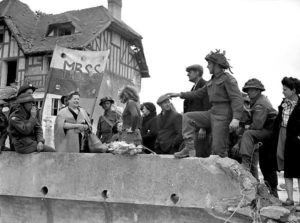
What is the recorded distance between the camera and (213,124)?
498 cm

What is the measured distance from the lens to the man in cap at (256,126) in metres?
4.81

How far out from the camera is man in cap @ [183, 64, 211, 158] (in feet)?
17.8

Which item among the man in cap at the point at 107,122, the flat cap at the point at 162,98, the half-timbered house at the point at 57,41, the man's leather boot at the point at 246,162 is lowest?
the man's leather boot at the point at 246,162

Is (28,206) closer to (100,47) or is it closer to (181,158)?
(181,158)

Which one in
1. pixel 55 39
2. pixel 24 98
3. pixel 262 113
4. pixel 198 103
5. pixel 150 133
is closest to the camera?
pixel 262 113

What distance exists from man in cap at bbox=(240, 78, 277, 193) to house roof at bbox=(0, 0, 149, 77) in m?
17.6

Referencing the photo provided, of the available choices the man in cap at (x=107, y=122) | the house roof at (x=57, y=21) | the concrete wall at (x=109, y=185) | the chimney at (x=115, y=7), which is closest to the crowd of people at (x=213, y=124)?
the concrete wall at (x=109, y=185)

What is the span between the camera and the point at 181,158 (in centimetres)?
465

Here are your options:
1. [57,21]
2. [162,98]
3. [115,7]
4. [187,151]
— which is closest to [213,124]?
[187,151]

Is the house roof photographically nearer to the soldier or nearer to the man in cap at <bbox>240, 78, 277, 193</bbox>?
the soldier

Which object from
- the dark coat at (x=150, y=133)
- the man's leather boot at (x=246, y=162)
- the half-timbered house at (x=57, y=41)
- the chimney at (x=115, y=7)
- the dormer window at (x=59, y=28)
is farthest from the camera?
the chimney at (x=115, y=7)

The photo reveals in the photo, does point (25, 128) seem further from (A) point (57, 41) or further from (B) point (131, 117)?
(A) point (57, 41)

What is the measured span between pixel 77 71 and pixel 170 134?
6.02 meters

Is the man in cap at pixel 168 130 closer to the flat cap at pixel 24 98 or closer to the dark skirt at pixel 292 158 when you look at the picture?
the dark skirt at pixel 292 158
